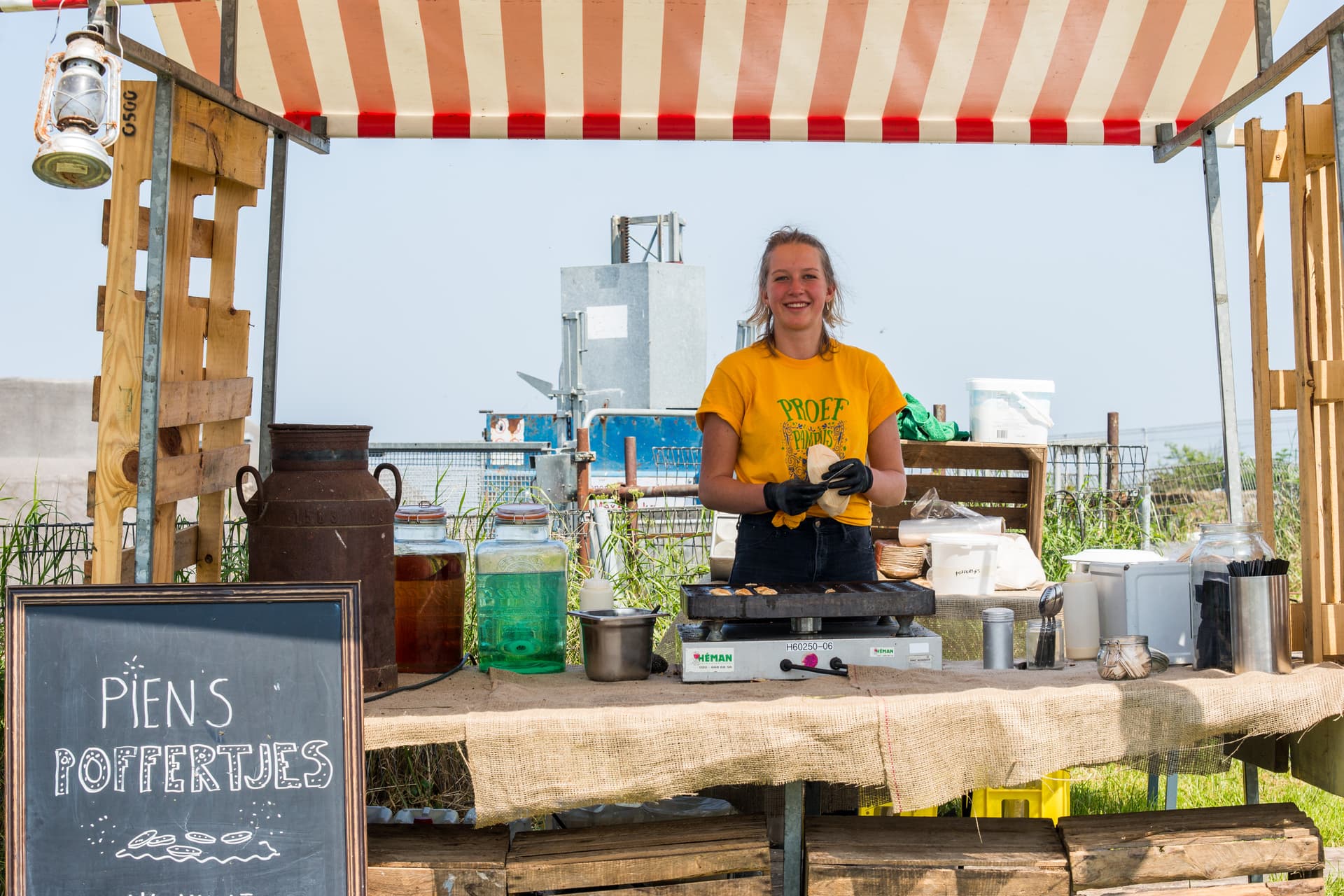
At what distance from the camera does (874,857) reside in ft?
7.07

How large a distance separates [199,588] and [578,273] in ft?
62.9

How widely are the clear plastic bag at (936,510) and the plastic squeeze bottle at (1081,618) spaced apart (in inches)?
92.1

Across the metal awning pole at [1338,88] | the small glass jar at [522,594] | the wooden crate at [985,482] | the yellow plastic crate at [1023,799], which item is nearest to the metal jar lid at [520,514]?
the small glass jar at [522,594]

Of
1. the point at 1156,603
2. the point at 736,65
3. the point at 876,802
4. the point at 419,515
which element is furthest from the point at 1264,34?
the point at 419,515

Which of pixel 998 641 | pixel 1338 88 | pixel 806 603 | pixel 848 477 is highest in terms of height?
pixel 1338 88

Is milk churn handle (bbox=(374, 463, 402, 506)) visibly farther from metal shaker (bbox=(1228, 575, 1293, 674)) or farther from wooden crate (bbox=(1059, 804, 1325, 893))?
metal shaker (bbox=(1228, 575, 1293, 674))

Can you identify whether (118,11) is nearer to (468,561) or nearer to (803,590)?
(803,590)

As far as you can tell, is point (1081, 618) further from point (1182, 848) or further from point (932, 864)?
point (932, 864)

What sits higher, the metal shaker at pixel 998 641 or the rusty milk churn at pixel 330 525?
the rusty milk churn at pixel 330 525

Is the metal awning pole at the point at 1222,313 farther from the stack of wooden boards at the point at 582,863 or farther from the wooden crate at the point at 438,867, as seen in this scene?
the wooden crate at the point at 438,867

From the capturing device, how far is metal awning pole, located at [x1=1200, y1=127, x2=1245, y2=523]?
3457mm

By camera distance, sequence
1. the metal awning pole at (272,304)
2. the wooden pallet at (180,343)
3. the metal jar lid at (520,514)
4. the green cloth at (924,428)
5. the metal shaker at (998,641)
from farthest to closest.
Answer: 1. the green cloth at (924,428)
2. the metal awning pole at (272,304)
3. the wooden pallet at (180,343)
4. the metal shaker at (998,641)
5. the metal jar lid at (520,514)

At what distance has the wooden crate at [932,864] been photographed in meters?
2.12

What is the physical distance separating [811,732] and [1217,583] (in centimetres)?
98
